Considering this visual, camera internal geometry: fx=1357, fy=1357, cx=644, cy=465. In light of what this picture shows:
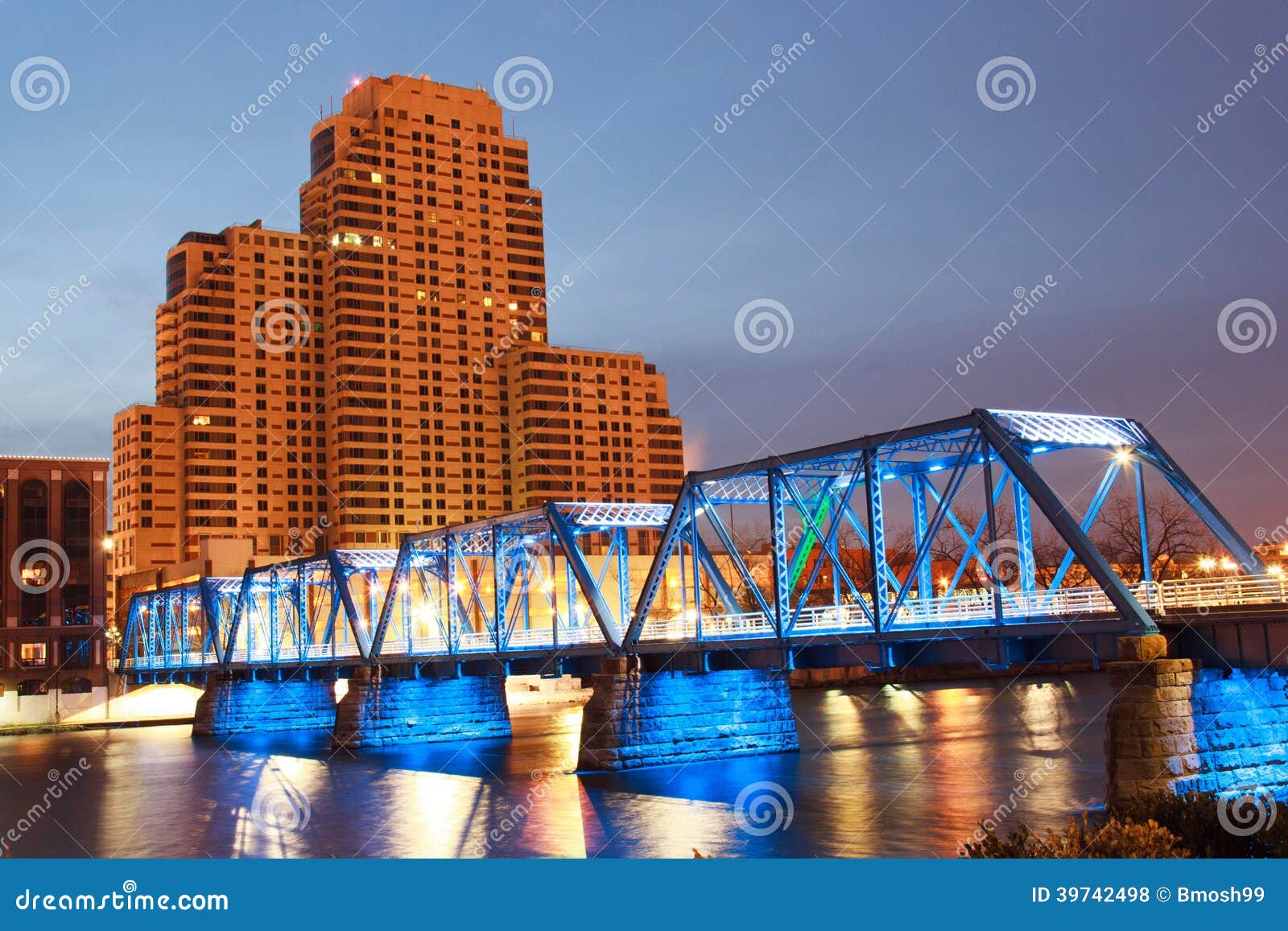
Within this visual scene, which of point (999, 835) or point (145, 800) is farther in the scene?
point (145, 800)

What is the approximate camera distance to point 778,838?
33.6 meters

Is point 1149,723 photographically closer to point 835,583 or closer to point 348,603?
point 835,583

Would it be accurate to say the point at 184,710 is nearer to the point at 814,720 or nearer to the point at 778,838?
the point at 814,720

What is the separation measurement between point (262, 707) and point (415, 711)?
985 inches

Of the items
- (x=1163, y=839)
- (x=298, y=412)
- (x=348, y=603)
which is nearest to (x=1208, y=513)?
(x=1163, y=839)

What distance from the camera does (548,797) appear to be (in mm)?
43938

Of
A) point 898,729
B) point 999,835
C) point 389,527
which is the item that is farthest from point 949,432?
point 389,527

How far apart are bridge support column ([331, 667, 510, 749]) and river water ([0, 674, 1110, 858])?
6.07 feet

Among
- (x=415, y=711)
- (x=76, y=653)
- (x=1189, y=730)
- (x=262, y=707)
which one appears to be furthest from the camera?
(x=76, y=653)

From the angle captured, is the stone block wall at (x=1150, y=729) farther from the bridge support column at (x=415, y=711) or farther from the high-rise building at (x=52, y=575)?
the high-rise building at (x=52, y=575)

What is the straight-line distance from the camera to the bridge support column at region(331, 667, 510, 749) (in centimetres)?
7100

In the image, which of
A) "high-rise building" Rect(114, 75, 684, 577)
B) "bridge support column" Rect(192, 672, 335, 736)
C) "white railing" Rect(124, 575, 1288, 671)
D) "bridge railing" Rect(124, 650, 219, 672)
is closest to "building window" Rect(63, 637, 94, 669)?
"bridge railing" Rect(124, 650, 219, 672)

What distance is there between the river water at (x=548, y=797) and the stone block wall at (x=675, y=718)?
91cm

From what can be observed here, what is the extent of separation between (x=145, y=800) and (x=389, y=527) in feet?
460
